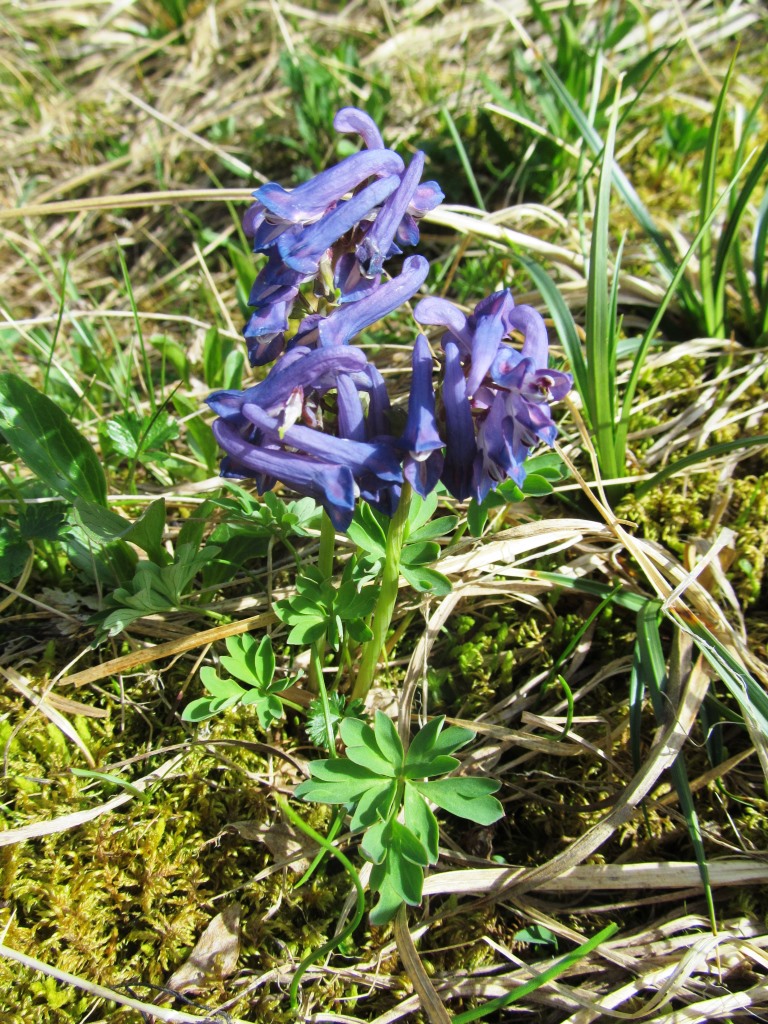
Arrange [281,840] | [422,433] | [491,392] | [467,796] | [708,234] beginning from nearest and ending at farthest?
1. [422,433]
2. [491,392]
3. [467,796]
4. [281,840]
5. [708,234]

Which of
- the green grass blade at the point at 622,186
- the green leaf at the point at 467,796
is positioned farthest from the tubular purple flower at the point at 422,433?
the green grass blade at the point at 622,186

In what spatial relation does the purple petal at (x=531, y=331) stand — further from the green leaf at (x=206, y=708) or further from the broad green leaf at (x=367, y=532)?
the green leaf at (x=206, y=708)

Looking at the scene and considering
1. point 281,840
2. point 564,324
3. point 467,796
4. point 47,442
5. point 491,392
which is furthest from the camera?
point 564,324

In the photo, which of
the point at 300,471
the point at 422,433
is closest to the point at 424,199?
the point at 422,433

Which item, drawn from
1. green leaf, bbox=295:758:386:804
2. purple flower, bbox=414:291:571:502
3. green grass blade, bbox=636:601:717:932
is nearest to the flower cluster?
purple flower, bbox=414:291:571:502

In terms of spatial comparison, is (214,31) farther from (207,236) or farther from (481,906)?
(481,906)

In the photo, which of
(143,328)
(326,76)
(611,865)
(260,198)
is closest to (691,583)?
(611,865)

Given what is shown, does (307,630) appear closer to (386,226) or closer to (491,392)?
(491,392)
